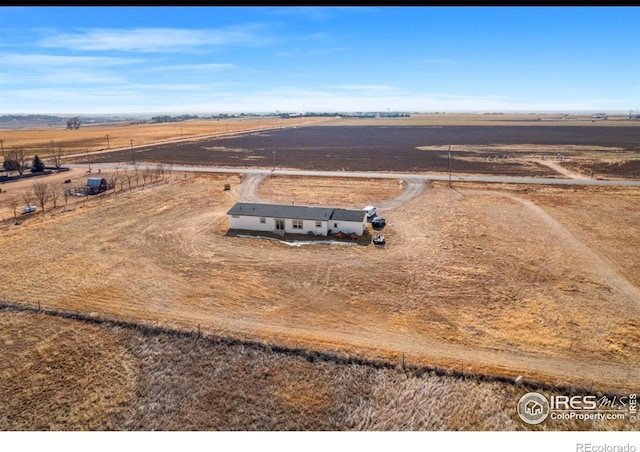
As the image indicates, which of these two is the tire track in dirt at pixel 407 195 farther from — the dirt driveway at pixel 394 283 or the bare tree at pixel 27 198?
the bare tree at pixel 27 198

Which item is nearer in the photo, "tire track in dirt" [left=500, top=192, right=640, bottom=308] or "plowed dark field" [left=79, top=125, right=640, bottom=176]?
"tire track in dirt" [left=500, top=192, right=640, bottom=308]

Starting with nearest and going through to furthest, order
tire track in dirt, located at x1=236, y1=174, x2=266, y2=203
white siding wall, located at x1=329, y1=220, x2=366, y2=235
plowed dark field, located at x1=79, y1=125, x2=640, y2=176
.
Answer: white siding wall, located at x1=329, y1=220, x2=366, y2=235 < tire track in dirt, located at x1=236, y1=174, x2=266, y2=203 < plowed dark field, located at x1=79, y1=125, x2=640, y2=176

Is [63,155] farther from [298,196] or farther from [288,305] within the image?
[288,305]

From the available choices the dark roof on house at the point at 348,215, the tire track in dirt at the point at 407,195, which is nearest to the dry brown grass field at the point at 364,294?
the tire track in dirt at the point at 407,195

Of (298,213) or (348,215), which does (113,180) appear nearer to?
(298,213)

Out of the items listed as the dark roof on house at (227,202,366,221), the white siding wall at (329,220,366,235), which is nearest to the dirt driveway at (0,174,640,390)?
the white siding wall at (329,220,366,235)

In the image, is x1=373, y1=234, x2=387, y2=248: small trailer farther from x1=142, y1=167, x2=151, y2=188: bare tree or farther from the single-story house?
x1=142, y1=167, x2=151, y2=188: bare tree

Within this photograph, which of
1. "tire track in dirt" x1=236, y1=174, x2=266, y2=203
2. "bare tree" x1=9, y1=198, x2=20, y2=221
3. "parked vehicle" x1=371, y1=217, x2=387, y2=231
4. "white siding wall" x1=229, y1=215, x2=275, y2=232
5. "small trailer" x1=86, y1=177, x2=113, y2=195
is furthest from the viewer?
"small trailer" x1=86, y1=177, x2=113, y2=195
